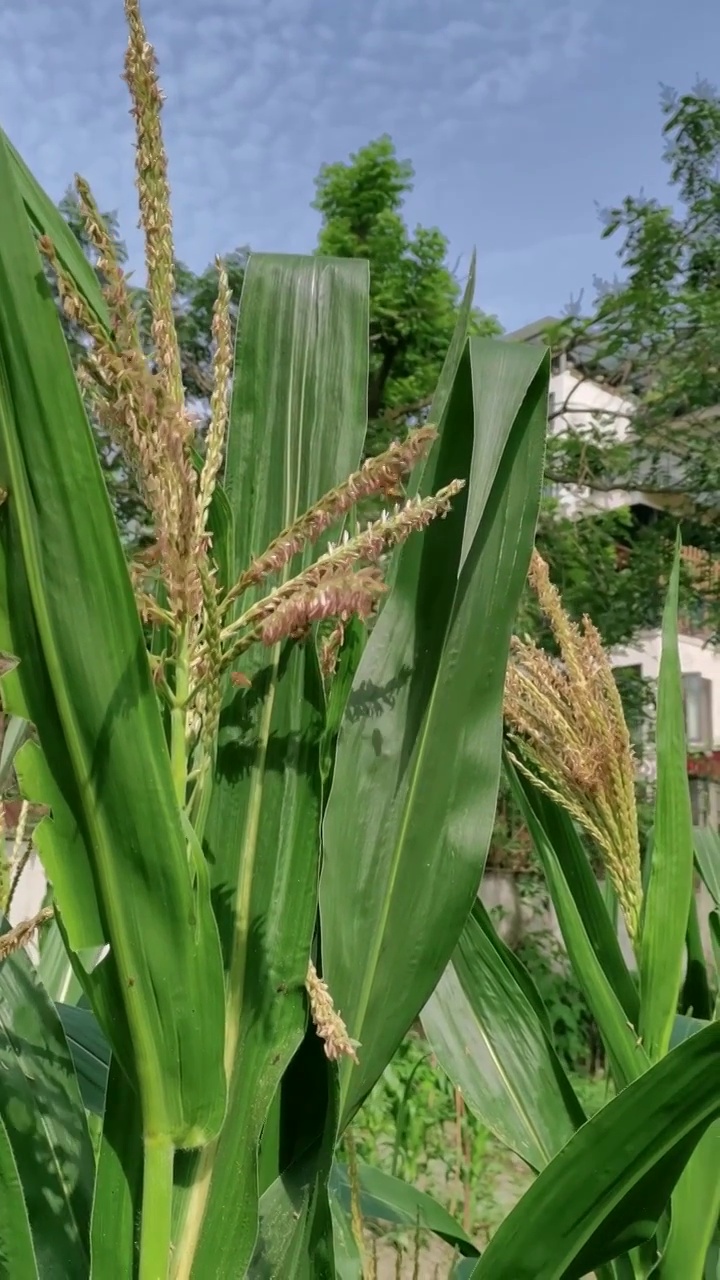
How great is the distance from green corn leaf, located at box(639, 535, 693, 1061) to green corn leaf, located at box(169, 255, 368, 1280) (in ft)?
1.04

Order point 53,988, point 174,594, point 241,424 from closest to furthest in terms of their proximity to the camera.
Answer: point 174,594 → point 241,424 → point 53,988

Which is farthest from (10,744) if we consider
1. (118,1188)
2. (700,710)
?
(700,710)

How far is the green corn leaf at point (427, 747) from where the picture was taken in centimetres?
40

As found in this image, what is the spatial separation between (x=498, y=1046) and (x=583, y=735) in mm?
286

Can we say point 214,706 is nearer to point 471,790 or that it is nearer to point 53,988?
point 471,790

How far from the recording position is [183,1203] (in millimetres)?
369

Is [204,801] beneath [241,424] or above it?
beneath

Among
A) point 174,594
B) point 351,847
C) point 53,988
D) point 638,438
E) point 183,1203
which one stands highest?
point 638,438

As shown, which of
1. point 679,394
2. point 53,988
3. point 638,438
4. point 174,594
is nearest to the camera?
point 174,594

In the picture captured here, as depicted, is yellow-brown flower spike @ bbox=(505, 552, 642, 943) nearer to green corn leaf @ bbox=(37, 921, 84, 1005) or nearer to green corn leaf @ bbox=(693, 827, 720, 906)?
green corn leaf @ bbox=(693, 827, 720, 906)

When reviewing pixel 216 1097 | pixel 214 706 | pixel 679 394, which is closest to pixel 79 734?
pixel 214 706

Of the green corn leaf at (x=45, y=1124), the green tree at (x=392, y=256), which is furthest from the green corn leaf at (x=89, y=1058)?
the green tree at (x=392, y=256)

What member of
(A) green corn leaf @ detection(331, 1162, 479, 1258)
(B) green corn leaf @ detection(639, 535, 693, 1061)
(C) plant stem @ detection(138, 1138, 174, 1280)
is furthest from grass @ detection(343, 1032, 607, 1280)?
(C) plant stem @ detection(138, 1138, 174, 1280)

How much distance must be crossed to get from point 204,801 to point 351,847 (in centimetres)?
8
